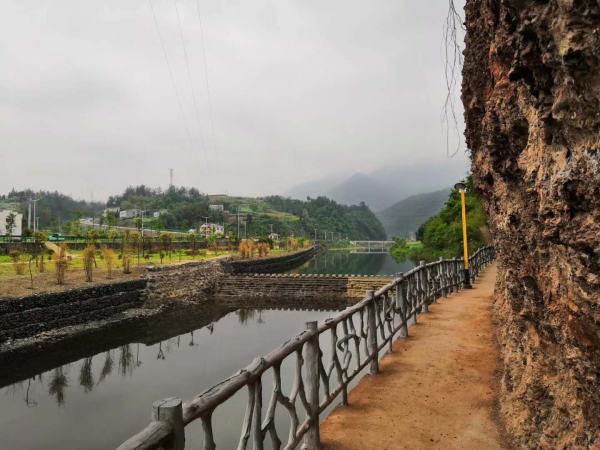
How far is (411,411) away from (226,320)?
1748cm

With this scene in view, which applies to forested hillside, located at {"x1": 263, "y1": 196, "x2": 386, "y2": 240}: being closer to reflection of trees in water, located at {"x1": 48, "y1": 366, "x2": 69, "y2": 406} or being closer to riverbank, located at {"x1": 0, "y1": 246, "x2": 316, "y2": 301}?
riverbank, located at {"x1": 0, "y1": 246, "x2": 316, "y2": 301}

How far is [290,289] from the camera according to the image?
26.4 meters

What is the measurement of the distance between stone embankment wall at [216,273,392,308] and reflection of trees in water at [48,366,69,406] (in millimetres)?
12707

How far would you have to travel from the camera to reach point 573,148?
175 cm

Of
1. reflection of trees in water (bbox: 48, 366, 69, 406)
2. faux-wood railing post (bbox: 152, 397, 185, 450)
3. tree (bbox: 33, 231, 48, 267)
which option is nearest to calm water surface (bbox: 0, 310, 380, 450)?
reflection of trees in water (bbox: 48, 366, 69, 406)

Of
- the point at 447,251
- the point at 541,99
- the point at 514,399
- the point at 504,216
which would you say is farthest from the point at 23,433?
the point at 447,251

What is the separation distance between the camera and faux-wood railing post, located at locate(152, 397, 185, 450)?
1853mm

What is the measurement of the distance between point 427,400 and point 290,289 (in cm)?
2228

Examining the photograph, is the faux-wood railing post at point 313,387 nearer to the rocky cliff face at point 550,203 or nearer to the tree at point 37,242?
the rocky cliff face at point 550,203

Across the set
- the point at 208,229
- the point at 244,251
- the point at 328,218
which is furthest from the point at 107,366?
the point at 328,218

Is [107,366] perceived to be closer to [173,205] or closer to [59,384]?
[59,384]

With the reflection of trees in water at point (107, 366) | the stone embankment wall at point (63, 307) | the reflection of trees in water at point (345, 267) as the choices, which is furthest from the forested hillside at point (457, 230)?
the reflection of trees in water at point (107, 366)

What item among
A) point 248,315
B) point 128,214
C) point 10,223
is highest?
point 128,214

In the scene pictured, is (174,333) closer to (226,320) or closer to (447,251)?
(226,320)
